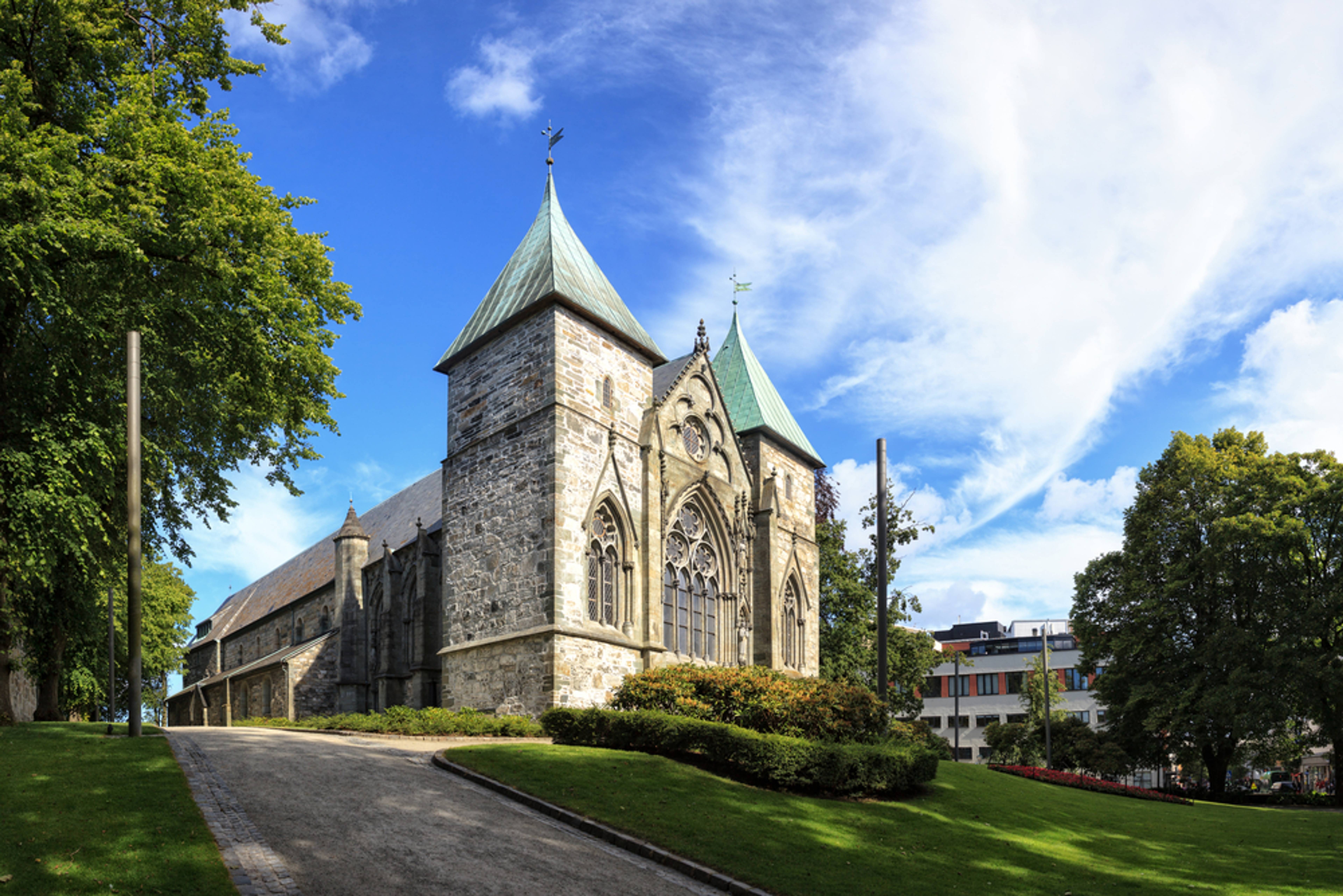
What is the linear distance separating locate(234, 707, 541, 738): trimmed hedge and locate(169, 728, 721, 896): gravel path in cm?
624

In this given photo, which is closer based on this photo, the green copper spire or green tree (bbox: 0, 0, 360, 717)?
green tree (bbox: 0, 0, 360, 717)

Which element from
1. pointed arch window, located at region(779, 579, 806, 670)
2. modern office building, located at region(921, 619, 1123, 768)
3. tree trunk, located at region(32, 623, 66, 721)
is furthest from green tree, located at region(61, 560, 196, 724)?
modern office building, located at region(921, 619, 1123, 768)

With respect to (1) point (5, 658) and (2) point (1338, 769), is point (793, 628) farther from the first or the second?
(1) point (5, 658)

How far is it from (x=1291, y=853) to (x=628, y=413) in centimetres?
1914

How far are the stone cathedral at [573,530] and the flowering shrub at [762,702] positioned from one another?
449 centimetres

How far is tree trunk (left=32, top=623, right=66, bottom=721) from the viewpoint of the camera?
22.0m

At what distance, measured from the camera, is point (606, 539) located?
27422mm

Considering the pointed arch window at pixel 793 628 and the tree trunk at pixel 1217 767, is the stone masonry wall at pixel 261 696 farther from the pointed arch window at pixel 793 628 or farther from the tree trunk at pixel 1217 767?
the tree trunk at pixel 1217 767

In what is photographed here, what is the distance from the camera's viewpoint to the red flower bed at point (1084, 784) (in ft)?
95.4

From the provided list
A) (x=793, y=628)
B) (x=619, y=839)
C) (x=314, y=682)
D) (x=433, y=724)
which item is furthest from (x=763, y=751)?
(x=314, y=682)

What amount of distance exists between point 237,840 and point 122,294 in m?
12.3

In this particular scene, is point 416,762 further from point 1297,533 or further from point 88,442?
point 1297,533

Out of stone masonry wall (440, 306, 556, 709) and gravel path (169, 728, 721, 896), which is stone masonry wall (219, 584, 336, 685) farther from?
gravel path (169, 728, 721, 896)

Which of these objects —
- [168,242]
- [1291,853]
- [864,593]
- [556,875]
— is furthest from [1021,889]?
[864,593]
